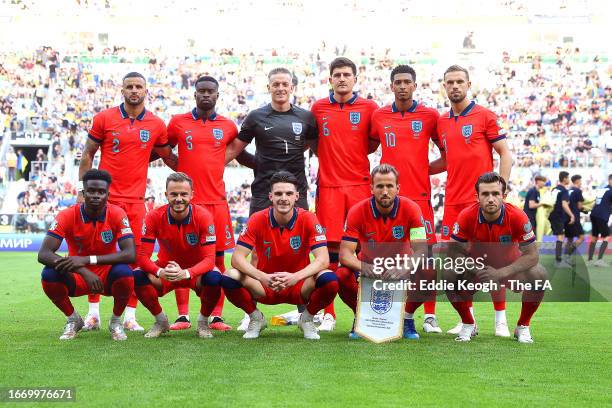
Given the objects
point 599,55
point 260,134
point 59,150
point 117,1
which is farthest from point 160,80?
point 260,134

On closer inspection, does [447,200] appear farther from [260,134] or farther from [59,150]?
[59,150]

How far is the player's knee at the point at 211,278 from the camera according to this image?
22.1 ft

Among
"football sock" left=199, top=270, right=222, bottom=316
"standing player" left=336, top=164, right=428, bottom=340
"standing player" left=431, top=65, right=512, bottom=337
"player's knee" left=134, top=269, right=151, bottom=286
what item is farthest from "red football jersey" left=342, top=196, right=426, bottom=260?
"player's knee" left=134, top=269, right=151, bottom=286

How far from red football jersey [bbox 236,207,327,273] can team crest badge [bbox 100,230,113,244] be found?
1.00m

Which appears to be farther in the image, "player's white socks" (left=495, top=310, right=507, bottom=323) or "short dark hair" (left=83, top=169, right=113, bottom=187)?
"player's white socks" (left=495, top=310, right=507, bottom=323)

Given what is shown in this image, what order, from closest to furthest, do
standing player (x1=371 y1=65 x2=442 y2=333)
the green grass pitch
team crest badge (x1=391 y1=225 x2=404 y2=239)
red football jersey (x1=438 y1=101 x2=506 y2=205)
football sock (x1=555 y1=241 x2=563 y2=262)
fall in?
1. the green grass pitch
2. team crest badge (x1=391 y1=225 x2=404 y2=239)
3. red football jersey (x1=438 y1=101 x2=506 y2=205)
4. standing player (x1=371 y1=65 x2=442 y2=333)
5. football sock (x1=555 y1=241 x2=563 y2=262)

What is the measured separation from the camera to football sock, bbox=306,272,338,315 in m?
→ 6.55

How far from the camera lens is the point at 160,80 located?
3225 centimetres

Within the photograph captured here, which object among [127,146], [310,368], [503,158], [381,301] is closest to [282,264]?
[381,301]

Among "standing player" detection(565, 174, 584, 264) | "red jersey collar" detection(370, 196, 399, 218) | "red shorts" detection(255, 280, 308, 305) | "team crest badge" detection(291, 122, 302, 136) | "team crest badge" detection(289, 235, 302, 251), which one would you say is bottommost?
"standing player" detection(565, 174, 584, 264)

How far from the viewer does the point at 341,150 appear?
25.6 feet

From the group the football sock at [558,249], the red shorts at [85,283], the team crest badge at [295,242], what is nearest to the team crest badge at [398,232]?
the team crest badge at [295,242]

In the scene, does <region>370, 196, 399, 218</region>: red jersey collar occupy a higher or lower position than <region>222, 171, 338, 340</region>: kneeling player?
higher

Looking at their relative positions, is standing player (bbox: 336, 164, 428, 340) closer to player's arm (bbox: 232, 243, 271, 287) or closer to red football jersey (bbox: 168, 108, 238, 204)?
player's arm (bbox: 232, 243, 271, 287)
